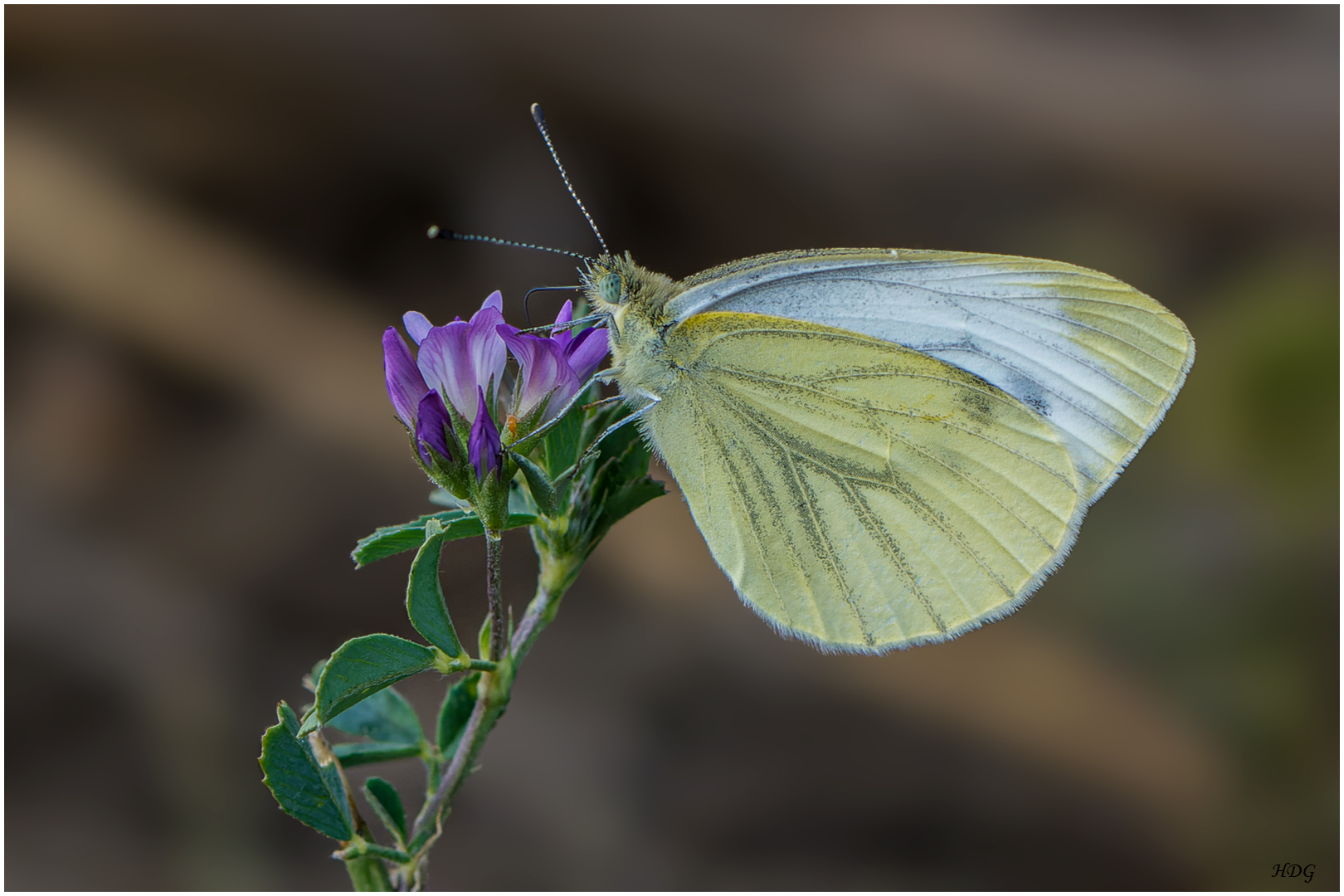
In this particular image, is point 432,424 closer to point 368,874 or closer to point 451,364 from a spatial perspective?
point 451,364

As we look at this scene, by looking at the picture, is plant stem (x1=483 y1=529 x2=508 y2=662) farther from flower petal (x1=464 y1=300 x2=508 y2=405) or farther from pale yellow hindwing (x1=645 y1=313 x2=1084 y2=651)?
pale yellow hindwing (x1=645 y1=313 x2=1084 y2=651)

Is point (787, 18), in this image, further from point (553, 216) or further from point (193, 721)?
point (193, 721)

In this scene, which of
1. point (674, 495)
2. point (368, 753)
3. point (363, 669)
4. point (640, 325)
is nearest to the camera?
point (363, 669)

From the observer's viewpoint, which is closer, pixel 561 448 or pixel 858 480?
pixel 561 448

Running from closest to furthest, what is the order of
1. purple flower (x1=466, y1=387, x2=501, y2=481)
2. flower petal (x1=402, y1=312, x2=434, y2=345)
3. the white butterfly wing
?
purple flower (x1=466, y1=387, x2=501, y2=481), flower petal (x1=402, y1=312, x2=434, y2=345), the white butterfly wing

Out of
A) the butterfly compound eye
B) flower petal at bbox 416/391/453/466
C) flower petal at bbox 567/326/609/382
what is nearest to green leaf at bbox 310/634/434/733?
flower petal at bbox 416/391/453/466

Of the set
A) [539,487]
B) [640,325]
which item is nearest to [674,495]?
[640,325]
